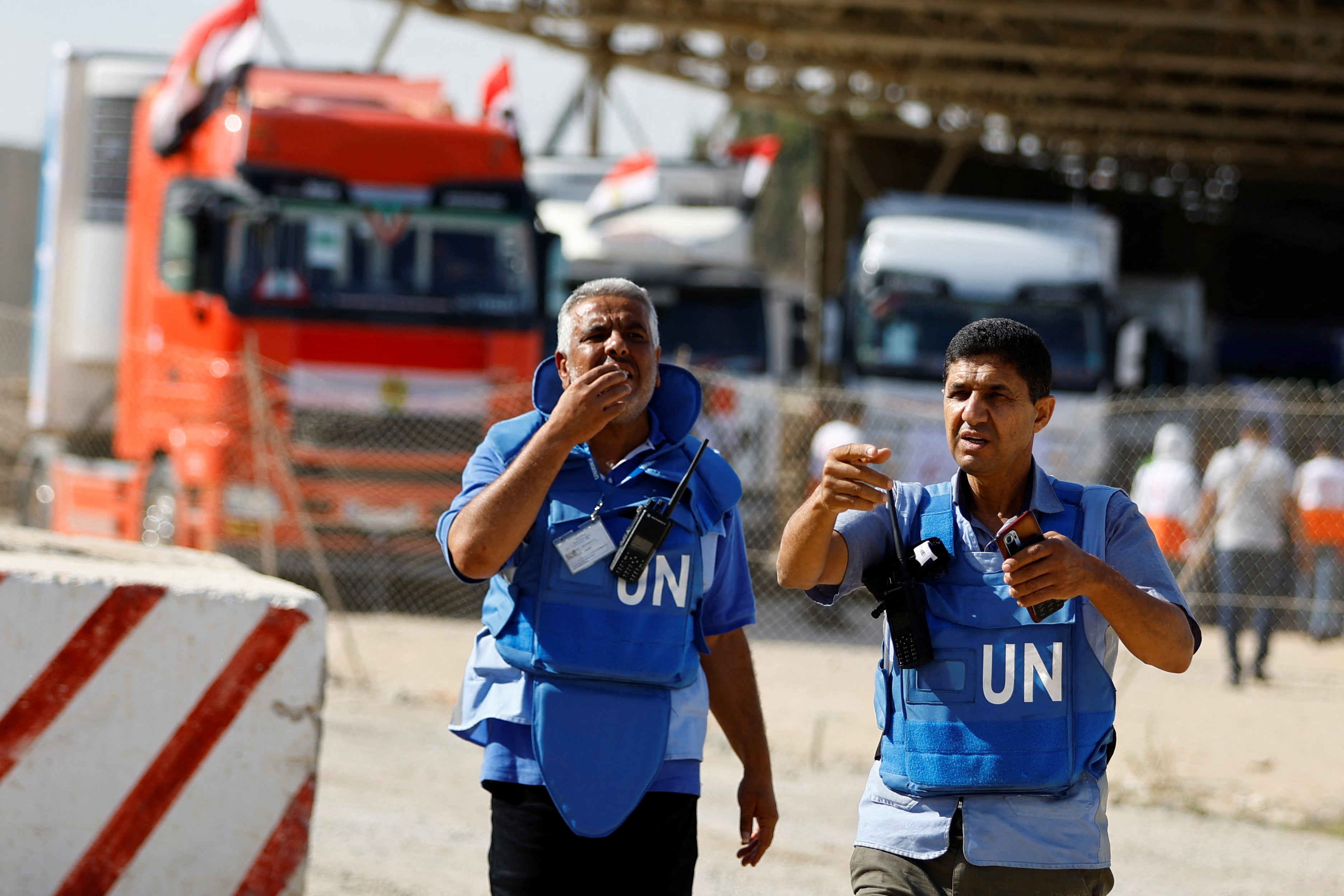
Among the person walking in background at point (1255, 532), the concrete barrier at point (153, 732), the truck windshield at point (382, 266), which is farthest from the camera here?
the person walking in background at point (1255, 532)

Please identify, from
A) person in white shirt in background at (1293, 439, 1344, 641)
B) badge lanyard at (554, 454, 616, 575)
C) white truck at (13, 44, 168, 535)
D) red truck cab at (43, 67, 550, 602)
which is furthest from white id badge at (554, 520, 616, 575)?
white truck at (13, 44, 168, 535)

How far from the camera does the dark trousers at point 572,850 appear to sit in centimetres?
293

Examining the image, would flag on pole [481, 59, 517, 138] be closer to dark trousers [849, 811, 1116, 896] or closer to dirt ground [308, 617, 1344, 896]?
dirt ground [308, 617, 1344, 896]

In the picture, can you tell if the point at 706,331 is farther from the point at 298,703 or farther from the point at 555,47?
the point at 298,703

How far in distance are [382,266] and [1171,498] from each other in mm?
6047

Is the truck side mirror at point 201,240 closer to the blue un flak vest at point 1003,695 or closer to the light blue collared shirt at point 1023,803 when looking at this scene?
the light blue collared shirt at point 1023,803

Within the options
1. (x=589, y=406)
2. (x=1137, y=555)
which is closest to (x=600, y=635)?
(x=589, y=406)

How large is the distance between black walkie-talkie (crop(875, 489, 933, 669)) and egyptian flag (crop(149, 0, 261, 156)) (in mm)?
9281

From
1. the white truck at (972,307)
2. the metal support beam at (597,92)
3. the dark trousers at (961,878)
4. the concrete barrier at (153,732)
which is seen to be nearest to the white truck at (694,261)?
the white truck at (972,307)

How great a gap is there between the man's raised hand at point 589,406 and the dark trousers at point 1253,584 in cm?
919

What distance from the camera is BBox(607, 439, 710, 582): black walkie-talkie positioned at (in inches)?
116

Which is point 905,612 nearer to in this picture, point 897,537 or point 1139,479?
point 897,537

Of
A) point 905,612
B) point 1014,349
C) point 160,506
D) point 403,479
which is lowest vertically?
point 160,506

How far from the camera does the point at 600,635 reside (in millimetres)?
2957
